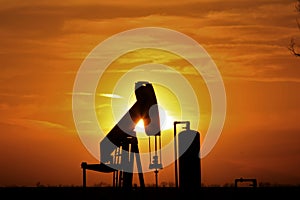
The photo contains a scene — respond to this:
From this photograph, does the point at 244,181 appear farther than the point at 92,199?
No

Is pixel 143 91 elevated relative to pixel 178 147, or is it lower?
elevated

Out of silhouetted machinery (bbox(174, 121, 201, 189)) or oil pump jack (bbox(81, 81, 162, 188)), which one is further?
oil pump jack (bbox(81, 81, 162, 188))

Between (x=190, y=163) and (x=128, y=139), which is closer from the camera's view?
(x=190, y=163)

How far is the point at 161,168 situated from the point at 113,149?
415cm

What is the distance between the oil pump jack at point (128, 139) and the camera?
35.6m

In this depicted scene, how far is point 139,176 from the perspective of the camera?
3594 centimetres

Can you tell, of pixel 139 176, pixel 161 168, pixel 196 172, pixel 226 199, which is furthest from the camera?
pixel 226 199

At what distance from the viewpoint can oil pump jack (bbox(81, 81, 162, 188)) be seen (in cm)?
3562

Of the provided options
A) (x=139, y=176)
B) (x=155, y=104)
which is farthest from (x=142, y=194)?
(x=155, y=104)

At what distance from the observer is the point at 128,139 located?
36.8m

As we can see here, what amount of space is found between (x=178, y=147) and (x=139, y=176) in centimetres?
511

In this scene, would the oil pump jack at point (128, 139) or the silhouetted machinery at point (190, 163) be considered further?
the oil pump jack at point (128, 139)

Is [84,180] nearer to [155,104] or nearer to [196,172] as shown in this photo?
[155,104]

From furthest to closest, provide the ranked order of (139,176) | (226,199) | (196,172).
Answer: (226,199), (139,176), (196,172)
